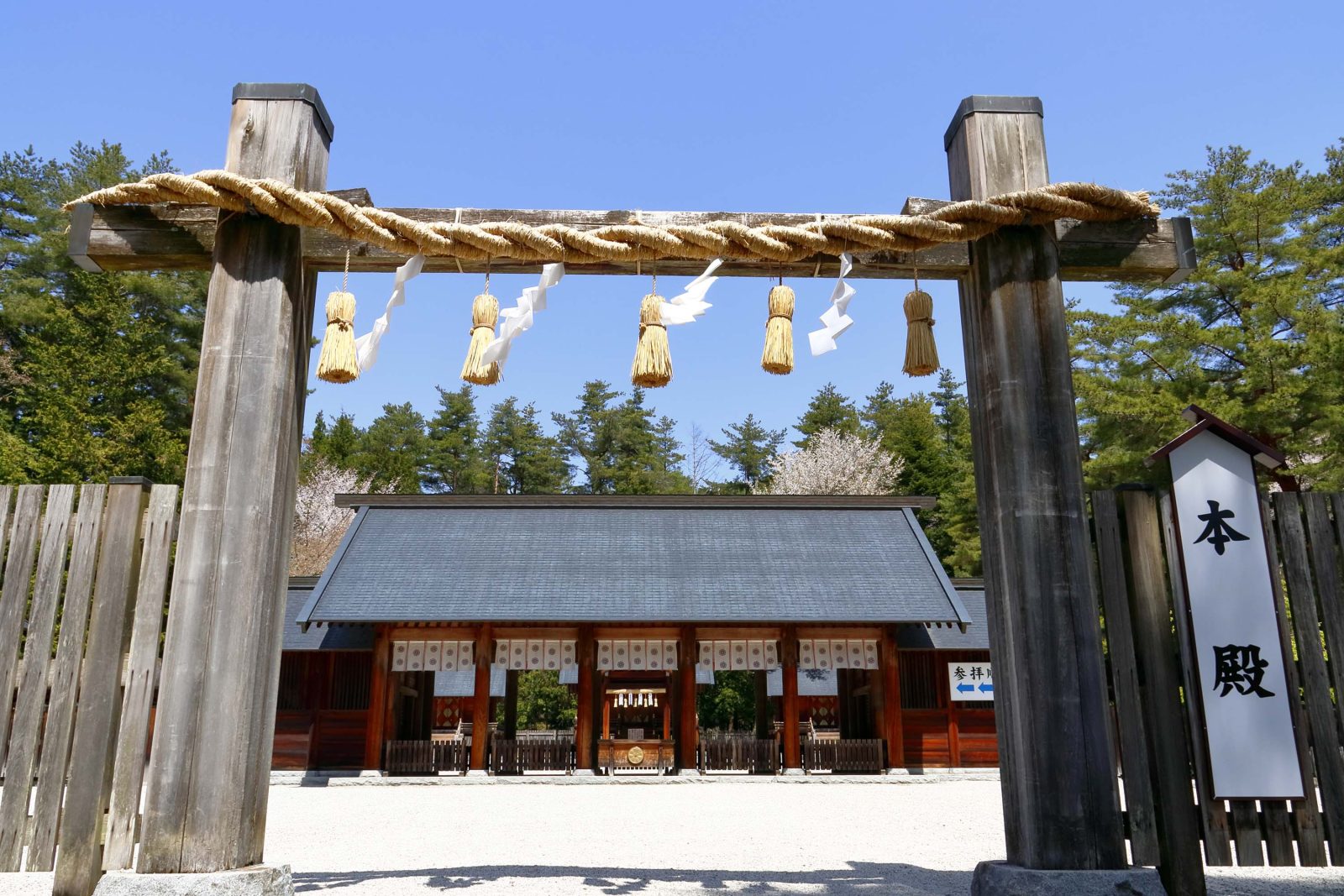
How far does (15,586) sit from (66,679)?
516 mm

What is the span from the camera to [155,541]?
12.4 ft

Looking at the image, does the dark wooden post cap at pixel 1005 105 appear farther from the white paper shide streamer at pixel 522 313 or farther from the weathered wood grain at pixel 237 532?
the weathered wood grain at pixel 237 532

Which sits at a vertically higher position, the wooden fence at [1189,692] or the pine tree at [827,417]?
the pine tree at [827,417]

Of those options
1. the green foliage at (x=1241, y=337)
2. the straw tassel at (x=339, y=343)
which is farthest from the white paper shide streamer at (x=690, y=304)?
the green foliage at (x=1241, y=337)

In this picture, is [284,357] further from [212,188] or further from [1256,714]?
[1256,714]

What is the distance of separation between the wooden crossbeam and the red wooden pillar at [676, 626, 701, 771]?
10719mm

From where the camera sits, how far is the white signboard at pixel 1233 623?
3.65 m

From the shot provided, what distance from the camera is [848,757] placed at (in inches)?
551

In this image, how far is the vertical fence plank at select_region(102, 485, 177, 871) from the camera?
3.45 metres

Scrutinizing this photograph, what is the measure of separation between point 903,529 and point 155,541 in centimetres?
1438

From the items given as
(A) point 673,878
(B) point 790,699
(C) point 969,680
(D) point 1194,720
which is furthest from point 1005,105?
(C) point 969,680

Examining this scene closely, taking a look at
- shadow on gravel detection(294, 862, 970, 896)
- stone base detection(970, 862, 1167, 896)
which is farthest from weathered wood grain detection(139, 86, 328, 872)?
stone base detection(970, 862, 1167, 896)

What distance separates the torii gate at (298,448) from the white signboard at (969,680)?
11929mm

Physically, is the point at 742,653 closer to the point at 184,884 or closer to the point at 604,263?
the point at 604,263
